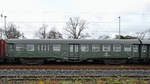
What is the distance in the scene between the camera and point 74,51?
16.8m

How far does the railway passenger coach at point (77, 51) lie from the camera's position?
16625 mm

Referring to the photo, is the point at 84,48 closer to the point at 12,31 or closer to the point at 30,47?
the point at 30,47

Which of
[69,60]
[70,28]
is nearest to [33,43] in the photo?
[69,60]

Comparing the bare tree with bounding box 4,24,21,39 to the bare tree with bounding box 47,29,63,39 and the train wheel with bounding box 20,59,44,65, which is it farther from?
the train wheel with bounding box 20,59,44,65

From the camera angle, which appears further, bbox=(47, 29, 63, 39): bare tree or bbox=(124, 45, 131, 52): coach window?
bbox=(47, 29, 63, 39): bare tree

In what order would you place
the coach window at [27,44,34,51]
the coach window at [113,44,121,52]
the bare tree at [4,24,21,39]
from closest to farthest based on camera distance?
the coach window at [27,44,34,51] → the coach window at [113,44,121,52] → the bare tree at [4,24,21,39]

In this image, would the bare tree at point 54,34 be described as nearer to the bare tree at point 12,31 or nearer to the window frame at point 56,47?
the bare tree at point 12,31

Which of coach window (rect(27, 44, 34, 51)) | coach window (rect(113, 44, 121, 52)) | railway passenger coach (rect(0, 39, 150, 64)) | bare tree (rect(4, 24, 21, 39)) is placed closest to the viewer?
railway passenger coach (rect(0, 39, 150, 64))

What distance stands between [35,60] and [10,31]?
44.6 metres

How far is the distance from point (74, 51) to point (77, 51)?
33cm

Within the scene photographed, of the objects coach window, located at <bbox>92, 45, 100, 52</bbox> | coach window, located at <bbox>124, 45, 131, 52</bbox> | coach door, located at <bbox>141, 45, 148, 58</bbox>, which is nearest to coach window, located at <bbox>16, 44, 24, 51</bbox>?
coach window, located at <bbox>92, 45, 100, 52</bbox>

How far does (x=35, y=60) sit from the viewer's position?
54.7 ft

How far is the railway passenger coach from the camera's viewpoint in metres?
16.6

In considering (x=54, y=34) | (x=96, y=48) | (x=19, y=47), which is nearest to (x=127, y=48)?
(x=96, y=48)
